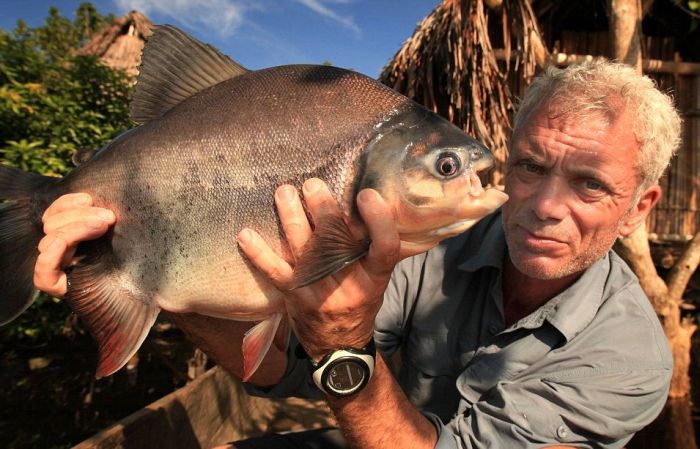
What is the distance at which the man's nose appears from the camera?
227cm

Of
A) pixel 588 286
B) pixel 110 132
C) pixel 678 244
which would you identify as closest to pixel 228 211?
pixel 588 286

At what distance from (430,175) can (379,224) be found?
0.21 meters

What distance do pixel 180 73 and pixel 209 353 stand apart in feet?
4.22

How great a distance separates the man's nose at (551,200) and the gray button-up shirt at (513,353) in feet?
1.26

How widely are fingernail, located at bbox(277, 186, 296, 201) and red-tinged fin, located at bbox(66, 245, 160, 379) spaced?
0.67 m

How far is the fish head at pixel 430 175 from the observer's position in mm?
1498

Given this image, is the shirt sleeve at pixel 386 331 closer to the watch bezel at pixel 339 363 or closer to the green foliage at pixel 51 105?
the watch bezel at pixel 339 363

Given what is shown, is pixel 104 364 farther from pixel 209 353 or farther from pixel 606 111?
pixel 606 111

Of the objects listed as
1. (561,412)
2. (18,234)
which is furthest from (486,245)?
(18,234)

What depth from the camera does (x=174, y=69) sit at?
6.05 ft

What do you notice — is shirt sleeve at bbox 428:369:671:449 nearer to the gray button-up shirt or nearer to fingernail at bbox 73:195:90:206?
the gray button-up shirt

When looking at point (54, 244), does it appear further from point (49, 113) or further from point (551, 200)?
point (49, 113)

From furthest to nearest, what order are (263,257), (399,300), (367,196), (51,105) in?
(51,105) < (399,300) < (263,257) < (367,196)

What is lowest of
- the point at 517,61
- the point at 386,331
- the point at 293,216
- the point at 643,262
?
the point at 643,262
